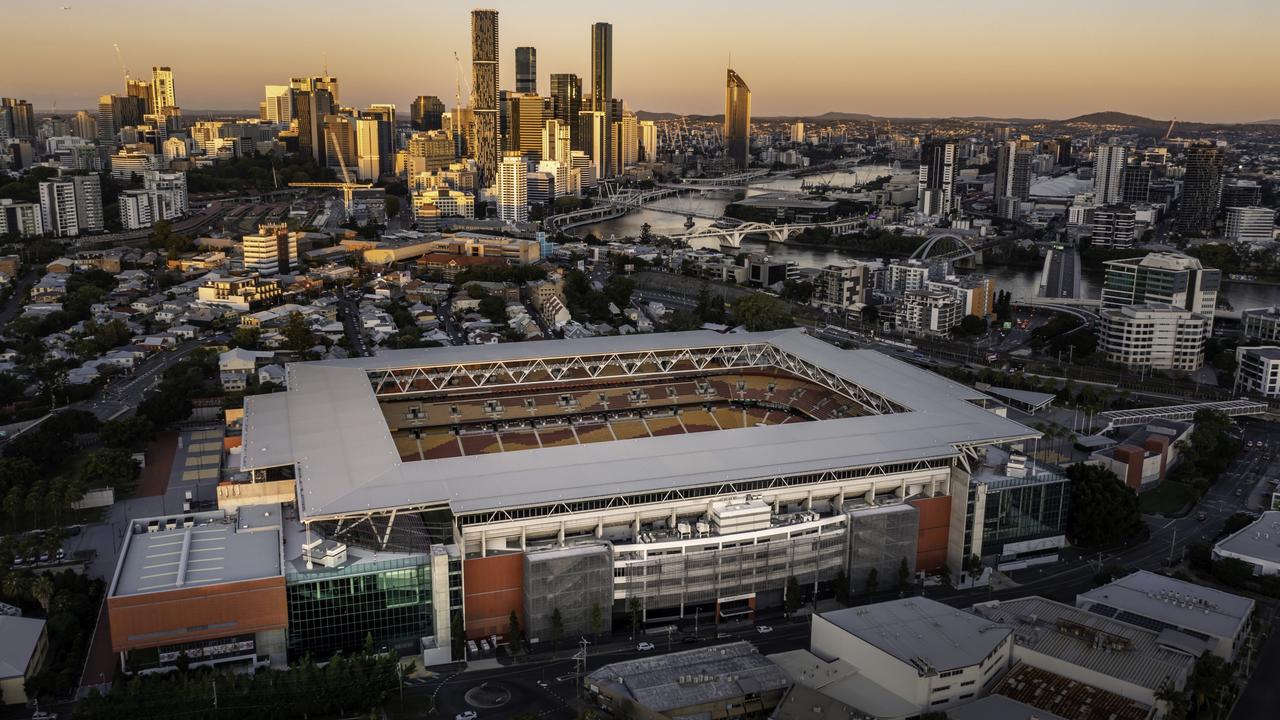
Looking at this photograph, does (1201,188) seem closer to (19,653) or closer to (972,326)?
(972,326)

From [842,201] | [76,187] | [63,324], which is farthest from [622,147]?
[63,324]

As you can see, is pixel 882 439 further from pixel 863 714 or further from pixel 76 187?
pixel 76 187

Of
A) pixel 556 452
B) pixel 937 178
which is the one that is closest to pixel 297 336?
pixel 556 452

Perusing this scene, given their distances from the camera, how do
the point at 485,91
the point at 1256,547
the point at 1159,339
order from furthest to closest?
1. the point at 485,91
2. the point at 1159,339
3. the point at 1256,547

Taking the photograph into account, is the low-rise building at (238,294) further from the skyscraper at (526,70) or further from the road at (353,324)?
the skyscraper at (526,70)

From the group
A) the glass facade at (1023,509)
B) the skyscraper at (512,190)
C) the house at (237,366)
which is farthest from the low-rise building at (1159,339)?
the skyscraper at (512,190)
